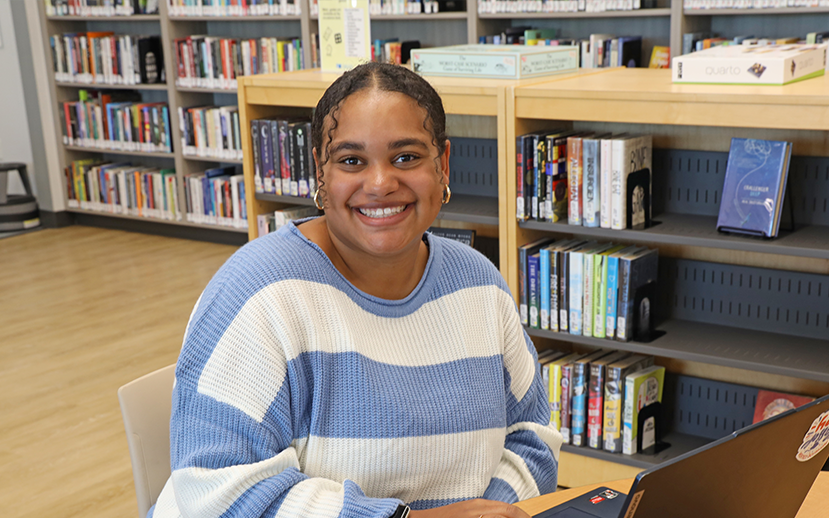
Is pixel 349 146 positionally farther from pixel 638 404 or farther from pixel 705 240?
pixel 638 404

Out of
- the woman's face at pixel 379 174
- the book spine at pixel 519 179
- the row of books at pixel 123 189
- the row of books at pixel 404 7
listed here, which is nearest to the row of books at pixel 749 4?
the row of books at pixel 404 7

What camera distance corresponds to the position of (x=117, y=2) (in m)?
5.96

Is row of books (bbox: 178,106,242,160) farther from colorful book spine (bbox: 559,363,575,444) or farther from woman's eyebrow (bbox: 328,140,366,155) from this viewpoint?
woman's eyebrow (bbox: 328,140,366,155)

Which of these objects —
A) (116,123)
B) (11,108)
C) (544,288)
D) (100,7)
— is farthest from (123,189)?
(544,288)

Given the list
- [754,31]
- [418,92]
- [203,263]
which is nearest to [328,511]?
[418,92]

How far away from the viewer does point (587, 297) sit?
246 cm

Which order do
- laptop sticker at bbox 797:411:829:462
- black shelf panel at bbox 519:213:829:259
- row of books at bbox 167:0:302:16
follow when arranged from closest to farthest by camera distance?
laptop sticker at bbox 797:411:829:462, black shelf panel at bbox 519:213:829:259, row of books at bbox 167:0:302:16

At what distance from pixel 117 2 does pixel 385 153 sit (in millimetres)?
5440

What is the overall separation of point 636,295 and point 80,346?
8.94ft

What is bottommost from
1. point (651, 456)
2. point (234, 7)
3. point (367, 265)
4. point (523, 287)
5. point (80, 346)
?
point (80, 346)

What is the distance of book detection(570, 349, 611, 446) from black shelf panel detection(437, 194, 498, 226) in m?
0.50

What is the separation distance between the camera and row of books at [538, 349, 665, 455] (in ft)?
8.17

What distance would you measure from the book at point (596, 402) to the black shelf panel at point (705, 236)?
0.39 m

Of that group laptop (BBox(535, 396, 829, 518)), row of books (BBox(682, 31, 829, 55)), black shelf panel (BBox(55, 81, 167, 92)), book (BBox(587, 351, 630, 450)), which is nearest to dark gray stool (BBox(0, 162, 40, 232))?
black shelf panel (BBox(55, 81, 167, 92))
